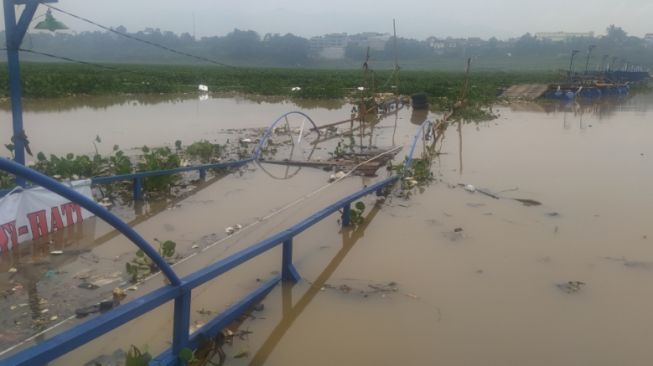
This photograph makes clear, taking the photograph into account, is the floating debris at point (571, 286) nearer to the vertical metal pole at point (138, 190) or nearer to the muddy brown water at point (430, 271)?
the muddy brown water at point (430, 271)

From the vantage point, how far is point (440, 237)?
594 centimetres

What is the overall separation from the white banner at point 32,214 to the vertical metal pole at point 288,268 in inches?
99.0

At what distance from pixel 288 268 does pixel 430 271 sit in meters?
1.41

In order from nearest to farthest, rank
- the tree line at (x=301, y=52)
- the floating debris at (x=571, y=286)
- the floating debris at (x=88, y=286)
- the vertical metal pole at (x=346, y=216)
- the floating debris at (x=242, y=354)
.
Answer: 1. the floating debris at (x=242, y=354)
2. the floating debris at (x=88, y=286)
3. the floating debris at (x=571, y=286)
4. the vertical metal pole at (x=346, y=216)
5. the tree line at (x=301, y=52)

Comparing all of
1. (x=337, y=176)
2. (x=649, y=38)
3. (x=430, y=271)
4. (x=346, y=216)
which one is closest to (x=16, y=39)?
(x=346, y=216)

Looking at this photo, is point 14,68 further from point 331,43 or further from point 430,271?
point 331,43

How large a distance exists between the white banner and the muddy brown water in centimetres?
27

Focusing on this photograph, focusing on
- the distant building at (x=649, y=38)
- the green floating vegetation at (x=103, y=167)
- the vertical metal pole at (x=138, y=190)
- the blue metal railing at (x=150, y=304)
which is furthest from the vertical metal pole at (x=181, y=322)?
the distant building at (x=649, y=38)

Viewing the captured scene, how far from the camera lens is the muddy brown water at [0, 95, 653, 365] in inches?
148

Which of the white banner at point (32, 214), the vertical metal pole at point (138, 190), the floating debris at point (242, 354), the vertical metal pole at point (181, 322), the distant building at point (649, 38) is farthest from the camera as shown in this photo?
the distant building at point (649, 38)

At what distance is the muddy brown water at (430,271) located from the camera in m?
3.76

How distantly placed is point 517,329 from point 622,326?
87cm

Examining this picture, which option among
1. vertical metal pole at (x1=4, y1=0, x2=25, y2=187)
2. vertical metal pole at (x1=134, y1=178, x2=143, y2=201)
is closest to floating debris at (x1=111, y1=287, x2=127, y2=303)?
vertical metal pole at (x1=4, y1=0, x2=25, y2=187)

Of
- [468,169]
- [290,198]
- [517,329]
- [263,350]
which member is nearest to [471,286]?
[517,329]
